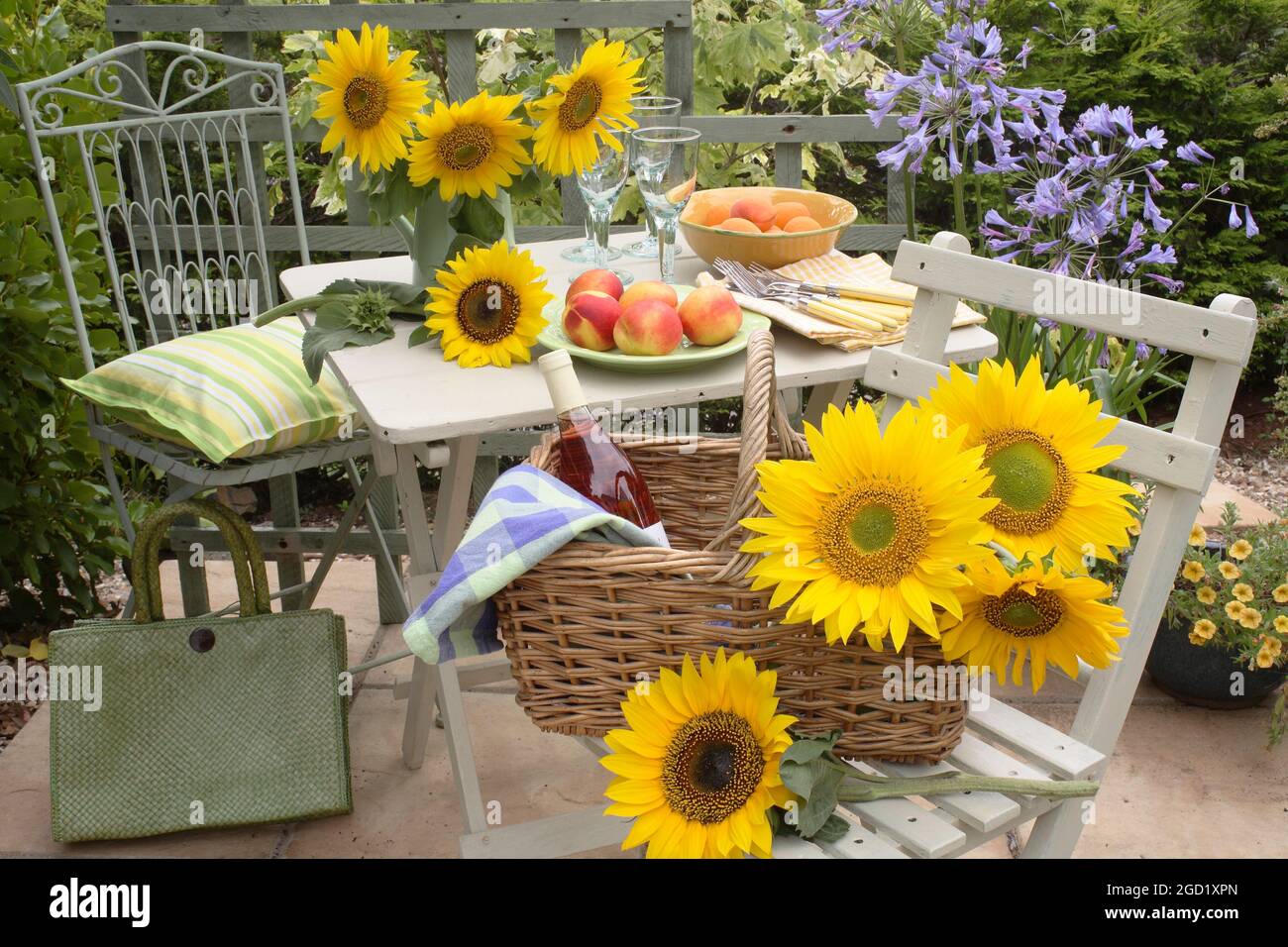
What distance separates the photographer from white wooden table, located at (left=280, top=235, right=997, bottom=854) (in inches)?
72.6

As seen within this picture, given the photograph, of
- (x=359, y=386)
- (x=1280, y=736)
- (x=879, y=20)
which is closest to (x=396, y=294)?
(x=359, y=386)

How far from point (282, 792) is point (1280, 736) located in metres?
2.07

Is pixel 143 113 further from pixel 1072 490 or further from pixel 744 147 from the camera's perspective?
pixel 1072 490

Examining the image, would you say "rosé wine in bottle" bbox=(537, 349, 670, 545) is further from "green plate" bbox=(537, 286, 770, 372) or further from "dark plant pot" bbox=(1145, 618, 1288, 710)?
"dark plant pot" bbox=(1145, 618, 1288, 710)

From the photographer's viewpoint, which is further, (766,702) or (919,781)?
(919,781)

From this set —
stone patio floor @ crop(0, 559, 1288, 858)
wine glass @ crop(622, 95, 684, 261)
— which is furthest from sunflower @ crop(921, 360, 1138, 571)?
stone patio floor @ crop(0, 559, 1288, 858)

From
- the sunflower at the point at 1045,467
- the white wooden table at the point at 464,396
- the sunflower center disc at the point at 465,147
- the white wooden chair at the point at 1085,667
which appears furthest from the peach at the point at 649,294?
the sunflower at the point at 1045,467

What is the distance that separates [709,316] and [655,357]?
11 cm

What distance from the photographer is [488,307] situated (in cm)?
202

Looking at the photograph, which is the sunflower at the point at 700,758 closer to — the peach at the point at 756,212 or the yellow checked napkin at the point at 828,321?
the yellow checked napkin at the point at 828,321

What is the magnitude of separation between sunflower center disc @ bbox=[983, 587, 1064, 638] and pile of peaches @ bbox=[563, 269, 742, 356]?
76 cm

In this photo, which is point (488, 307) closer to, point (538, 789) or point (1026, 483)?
point (1026, 483)

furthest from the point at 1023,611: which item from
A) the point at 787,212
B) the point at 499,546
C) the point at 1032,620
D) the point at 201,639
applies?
the point at 201,639

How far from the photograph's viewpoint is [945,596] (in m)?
1.28
